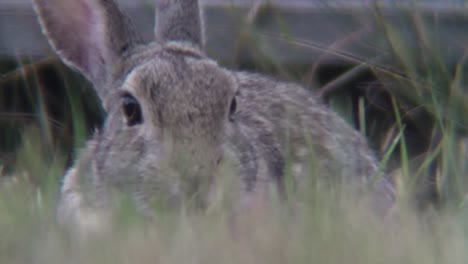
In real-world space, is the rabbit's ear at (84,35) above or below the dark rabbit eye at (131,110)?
above

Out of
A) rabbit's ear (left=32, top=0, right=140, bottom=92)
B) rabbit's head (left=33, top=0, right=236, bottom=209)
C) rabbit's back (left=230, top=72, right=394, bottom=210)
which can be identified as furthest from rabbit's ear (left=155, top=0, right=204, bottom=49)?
rabbit's back (left=230, top=72, right=394, bottom=210)

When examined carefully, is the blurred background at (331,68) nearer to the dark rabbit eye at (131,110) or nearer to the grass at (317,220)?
the grass at (317,220)

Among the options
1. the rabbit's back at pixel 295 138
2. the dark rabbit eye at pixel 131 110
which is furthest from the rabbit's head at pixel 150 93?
the rabbit's back at pixel 295 138

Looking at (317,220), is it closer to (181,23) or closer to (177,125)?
(177,125)

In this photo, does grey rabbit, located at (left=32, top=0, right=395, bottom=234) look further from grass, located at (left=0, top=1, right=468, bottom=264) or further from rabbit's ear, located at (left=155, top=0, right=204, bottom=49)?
grass, located at (left=0, top=1, right=468, bottom=264)

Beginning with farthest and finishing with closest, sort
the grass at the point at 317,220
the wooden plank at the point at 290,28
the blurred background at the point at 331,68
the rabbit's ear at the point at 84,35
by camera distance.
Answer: the wooden plank at the point at 290,28
the blurred background at the point at 331,68
the rabbit's ear at the point at 84,35
the grass at the point at 317,220

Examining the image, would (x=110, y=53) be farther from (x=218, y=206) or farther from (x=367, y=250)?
(x=367, y=250)

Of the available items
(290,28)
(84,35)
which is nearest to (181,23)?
(84,35)
